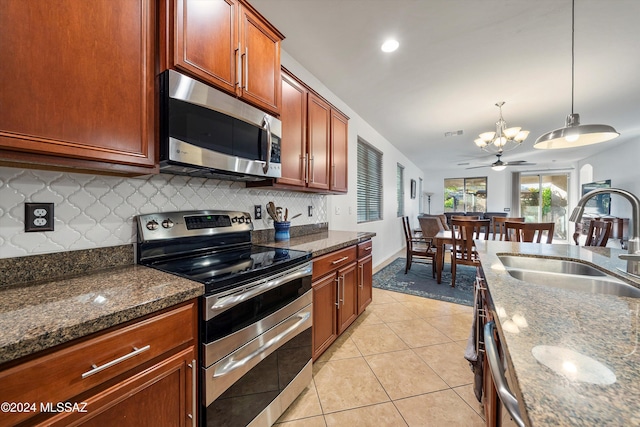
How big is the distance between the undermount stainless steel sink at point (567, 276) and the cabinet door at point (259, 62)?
1762 mm

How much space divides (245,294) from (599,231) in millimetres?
4130

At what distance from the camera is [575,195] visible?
25.4ft

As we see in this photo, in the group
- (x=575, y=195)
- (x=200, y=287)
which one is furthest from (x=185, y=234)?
(x=575, y=195)

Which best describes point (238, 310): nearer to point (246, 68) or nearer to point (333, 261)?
point (333, 261)

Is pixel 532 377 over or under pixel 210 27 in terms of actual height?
under

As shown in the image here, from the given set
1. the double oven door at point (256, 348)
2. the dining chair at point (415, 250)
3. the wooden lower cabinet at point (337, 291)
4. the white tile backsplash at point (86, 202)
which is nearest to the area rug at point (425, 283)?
the dining chair at point (415, 250)

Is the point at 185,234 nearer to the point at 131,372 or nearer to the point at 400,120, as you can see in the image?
the point at 131,372

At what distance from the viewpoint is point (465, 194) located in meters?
9.16

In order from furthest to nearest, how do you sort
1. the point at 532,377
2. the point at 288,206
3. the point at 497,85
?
the point at 497,85
the point at 288,206
the point at 532,377

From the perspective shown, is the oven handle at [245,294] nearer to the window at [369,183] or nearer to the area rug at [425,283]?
the area rug at [425,283]

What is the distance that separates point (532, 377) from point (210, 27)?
1.79 meters

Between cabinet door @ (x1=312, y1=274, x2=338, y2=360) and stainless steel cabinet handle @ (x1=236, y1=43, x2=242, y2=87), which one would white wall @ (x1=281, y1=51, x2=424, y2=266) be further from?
cabinet door @ (x1=312, y1=274, x2=338, y2=360)

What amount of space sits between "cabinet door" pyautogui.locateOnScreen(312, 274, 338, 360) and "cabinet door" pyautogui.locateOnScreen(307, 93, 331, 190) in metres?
0.87

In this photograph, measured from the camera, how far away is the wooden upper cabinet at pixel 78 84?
0.78 metres
